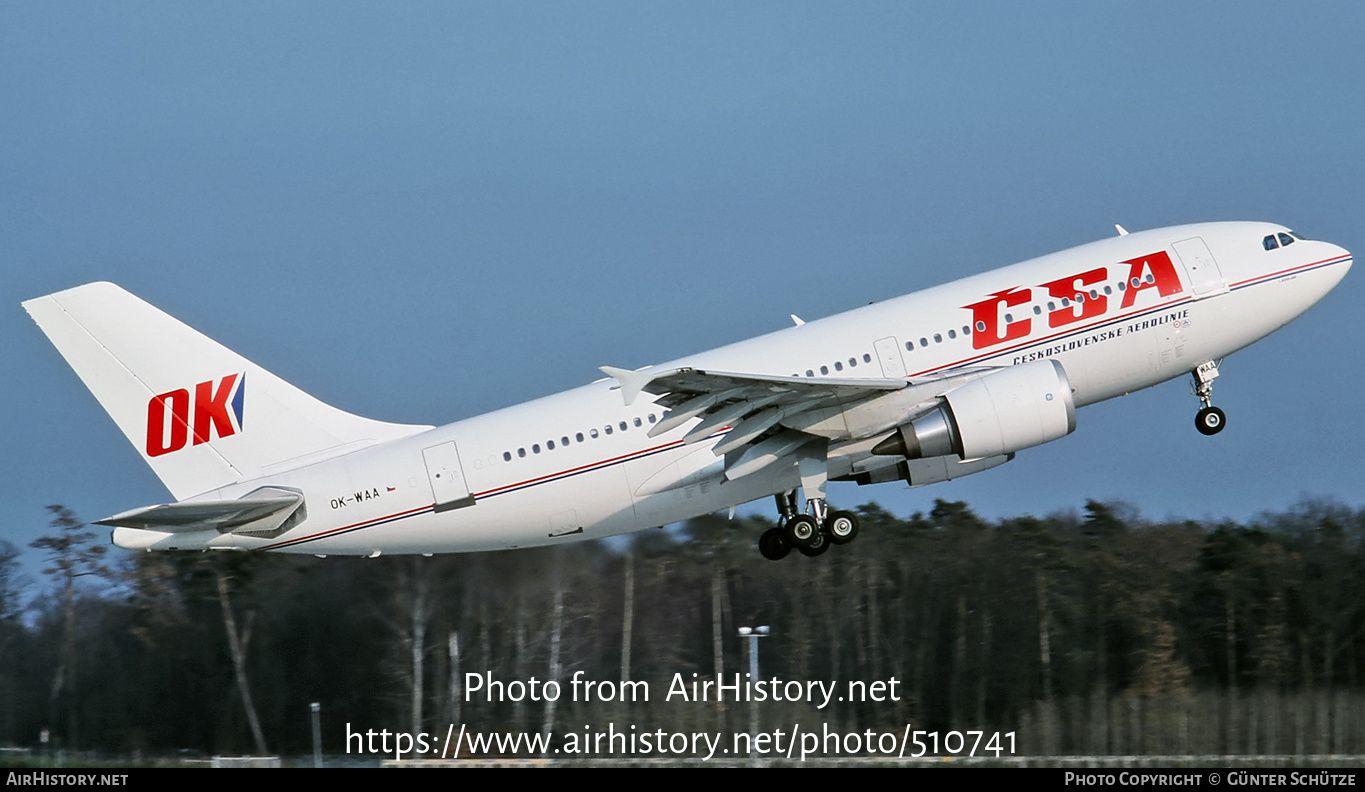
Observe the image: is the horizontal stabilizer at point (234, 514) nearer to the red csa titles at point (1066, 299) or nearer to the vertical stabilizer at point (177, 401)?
the vertical stabilizer at point (177, 401)

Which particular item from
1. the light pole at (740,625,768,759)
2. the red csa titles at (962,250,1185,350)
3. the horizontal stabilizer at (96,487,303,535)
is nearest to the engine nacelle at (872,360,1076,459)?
the red csa titles at (962,250,1185,350)

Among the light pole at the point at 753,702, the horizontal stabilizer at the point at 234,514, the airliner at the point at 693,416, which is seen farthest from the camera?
the light pole at the point at 753,702

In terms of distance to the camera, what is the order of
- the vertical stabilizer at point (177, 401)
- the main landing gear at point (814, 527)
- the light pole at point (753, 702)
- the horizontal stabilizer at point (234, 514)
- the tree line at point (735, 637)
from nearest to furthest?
the horizontal stabilizer at point (234, 514) < the vertical stabilizer at point (177, 401) < the main landing gear at point (814, 527) < the light pole at point (753, 702) < the tree line at point (735, 637)

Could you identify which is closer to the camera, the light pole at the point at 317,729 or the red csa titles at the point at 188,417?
the red csa titles at the point at 188,417

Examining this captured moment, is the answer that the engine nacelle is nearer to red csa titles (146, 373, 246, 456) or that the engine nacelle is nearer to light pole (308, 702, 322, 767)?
red csa titles (146, 373, 246, 456)

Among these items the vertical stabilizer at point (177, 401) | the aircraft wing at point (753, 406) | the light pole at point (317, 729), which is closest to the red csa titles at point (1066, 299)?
the aircraft wing at point (753, 406)

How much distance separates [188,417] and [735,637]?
693 inches

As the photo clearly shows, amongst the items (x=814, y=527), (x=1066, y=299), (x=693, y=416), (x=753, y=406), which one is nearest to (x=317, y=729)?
(x=814, y=527)

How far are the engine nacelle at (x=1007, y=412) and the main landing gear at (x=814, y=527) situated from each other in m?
3.63

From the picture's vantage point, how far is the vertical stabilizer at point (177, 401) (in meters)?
31.3

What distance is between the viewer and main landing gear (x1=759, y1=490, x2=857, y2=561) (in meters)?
31.7

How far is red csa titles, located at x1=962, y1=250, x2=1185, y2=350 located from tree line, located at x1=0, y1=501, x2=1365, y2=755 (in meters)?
13.6
